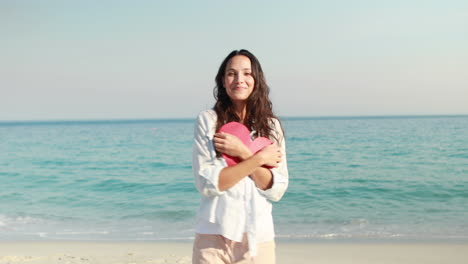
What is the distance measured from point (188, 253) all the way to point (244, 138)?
14.9 feet

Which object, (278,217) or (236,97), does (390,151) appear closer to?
(278,217)

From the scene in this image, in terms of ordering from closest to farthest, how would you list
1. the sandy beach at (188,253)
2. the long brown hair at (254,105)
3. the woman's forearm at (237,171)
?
the woman's forearm at (237,171) → the long brown hair at (254,105) → the sandy beach at (188,253)

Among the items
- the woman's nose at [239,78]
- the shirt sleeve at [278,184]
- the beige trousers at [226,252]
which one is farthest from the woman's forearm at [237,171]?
the woman's nose at [239,78]

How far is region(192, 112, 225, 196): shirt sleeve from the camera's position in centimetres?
201

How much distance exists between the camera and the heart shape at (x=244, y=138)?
2129 millimetres

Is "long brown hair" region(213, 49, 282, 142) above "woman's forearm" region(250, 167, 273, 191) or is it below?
above

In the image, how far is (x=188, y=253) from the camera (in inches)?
250

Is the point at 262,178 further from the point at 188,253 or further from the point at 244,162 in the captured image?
the point at 188,253

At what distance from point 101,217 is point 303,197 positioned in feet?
14.2

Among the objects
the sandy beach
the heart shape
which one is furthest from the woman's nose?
the sandy beach

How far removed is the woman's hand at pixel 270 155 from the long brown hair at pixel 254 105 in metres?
0.12

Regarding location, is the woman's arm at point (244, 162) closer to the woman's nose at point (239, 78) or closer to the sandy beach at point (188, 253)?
the woman's nose at point (239, 78)

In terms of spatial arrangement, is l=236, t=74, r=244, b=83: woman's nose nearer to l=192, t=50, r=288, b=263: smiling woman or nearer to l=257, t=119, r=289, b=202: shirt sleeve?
l=192, t=50, r=288, b=263: smiling woman

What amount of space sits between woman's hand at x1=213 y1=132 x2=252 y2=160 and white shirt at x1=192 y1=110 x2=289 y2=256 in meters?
0.04
